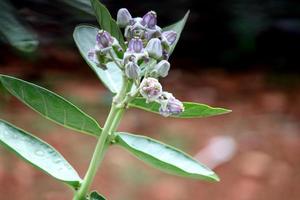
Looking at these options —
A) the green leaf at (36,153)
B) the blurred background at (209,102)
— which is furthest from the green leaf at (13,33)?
the blurred background at (209,102)

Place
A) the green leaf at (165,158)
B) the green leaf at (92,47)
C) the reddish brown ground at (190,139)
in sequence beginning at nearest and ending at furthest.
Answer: the green leaf at (165,158) < the green leaf at (92,47) < the reddish brown ground at (190,139)

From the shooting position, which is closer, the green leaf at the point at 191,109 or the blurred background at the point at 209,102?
the green leaf at the point at 191,109

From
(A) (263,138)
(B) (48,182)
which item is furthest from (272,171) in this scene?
(B) (48,182)

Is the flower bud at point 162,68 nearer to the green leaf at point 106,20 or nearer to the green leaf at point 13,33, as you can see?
the green leaf at point 106,20

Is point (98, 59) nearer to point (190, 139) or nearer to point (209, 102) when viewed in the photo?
point (190, 139)

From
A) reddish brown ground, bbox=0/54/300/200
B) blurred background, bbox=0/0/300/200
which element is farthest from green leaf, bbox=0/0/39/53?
reddish brown ground, bbox=0/54/300/200

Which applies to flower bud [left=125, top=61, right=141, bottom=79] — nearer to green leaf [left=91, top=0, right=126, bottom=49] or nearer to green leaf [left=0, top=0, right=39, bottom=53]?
green leaf [left=91, top=0, right=126, bottom=49]
